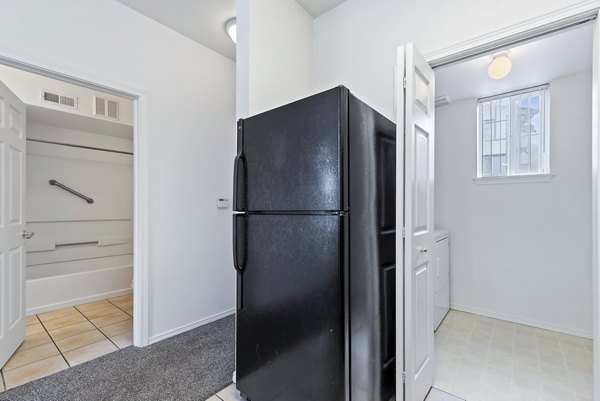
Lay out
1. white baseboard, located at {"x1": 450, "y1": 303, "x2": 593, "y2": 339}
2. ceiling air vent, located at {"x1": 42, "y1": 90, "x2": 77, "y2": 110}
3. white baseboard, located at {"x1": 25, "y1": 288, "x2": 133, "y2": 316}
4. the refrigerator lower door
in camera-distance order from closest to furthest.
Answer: the refrigerator lower door, white baseboard, located at {"x1": 450, "y1": 303, "x2": 593, "y2": 339}, ceiling air vent, located at {"x1": 42, "y1": 90, "x2": 77, "y2": 110}, white baseboard, located at {"x1": 25, "y1": 288, "x2": 133, "y2": 316}

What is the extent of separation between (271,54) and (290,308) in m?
1.72

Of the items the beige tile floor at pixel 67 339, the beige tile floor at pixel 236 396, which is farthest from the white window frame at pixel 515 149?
the beige tile floor at pixel 67 339

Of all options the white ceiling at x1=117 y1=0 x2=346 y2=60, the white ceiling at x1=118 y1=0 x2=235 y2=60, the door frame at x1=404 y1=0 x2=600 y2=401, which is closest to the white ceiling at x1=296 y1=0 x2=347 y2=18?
the white ceiling at x1=117 y1=0 x2=346 y2=60

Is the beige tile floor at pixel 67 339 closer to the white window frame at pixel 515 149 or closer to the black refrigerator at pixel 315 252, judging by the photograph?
the black refrigerator at pixel 315 252

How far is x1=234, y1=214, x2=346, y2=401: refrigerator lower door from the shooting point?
1.23m

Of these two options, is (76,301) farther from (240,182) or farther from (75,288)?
(240,182)

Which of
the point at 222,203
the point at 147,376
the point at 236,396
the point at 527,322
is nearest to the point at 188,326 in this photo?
the point at 147,376

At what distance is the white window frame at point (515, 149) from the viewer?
8.98 ft

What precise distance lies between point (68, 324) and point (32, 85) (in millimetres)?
2455

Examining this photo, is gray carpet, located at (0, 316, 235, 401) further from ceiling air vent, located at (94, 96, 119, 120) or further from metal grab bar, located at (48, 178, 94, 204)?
ceiling air vent, located at (94, 96, 119, 120)

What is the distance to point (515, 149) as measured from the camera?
294 cm

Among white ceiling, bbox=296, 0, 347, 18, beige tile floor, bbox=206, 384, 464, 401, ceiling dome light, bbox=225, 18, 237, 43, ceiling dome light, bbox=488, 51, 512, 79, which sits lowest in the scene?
beige tile floor, bbox=206, 384, 464, 401

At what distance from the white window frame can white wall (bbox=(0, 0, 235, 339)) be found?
279 centimetres

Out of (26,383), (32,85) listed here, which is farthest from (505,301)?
(32,85)
